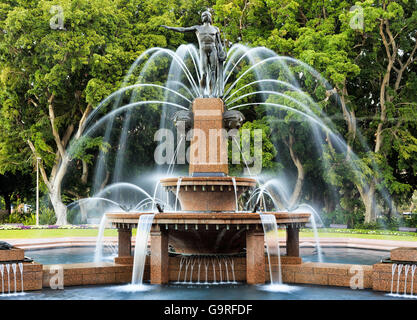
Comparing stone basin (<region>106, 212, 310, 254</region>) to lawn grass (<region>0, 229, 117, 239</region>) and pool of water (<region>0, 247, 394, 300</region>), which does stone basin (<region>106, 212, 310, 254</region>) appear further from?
lawn grass (<region>0, 229, 117, 239</region>)

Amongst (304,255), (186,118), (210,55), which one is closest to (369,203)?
A: (304,255)

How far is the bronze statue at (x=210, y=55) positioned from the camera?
14.9 m

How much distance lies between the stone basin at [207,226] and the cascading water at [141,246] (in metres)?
0.17

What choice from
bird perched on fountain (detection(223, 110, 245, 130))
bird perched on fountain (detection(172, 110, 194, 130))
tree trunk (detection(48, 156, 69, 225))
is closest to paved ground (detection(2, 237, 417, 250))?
bird perched on fountain (detection(223, 110, 245, 130))

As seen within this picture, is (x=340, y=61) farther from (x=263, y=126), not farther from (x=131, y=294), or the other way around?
(x=131, y=294)

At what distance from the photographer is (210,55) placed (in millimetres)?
15148

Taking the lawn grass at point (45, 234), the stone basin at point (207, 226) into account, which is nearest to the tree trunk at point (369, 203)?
the lawn grass at point (45, 234)

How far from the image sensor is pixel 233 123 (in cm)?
1495

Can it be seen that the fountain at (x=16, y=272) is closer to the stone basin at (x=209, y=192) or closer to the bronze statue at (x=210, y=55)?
the stone basin at (x=209, y=192)

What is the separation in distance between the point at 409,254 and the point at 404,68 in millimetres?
25409

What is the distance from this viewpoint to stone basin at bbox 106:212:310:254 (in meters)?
10.7

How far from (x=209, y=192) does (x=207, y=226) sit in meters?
2.55

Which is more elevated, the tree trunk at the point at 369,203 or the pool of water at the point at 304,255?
the tree trunk at the point at 369,203

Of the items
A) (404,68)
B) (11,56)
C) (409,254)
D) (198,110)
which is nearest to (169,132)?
(11,56)
